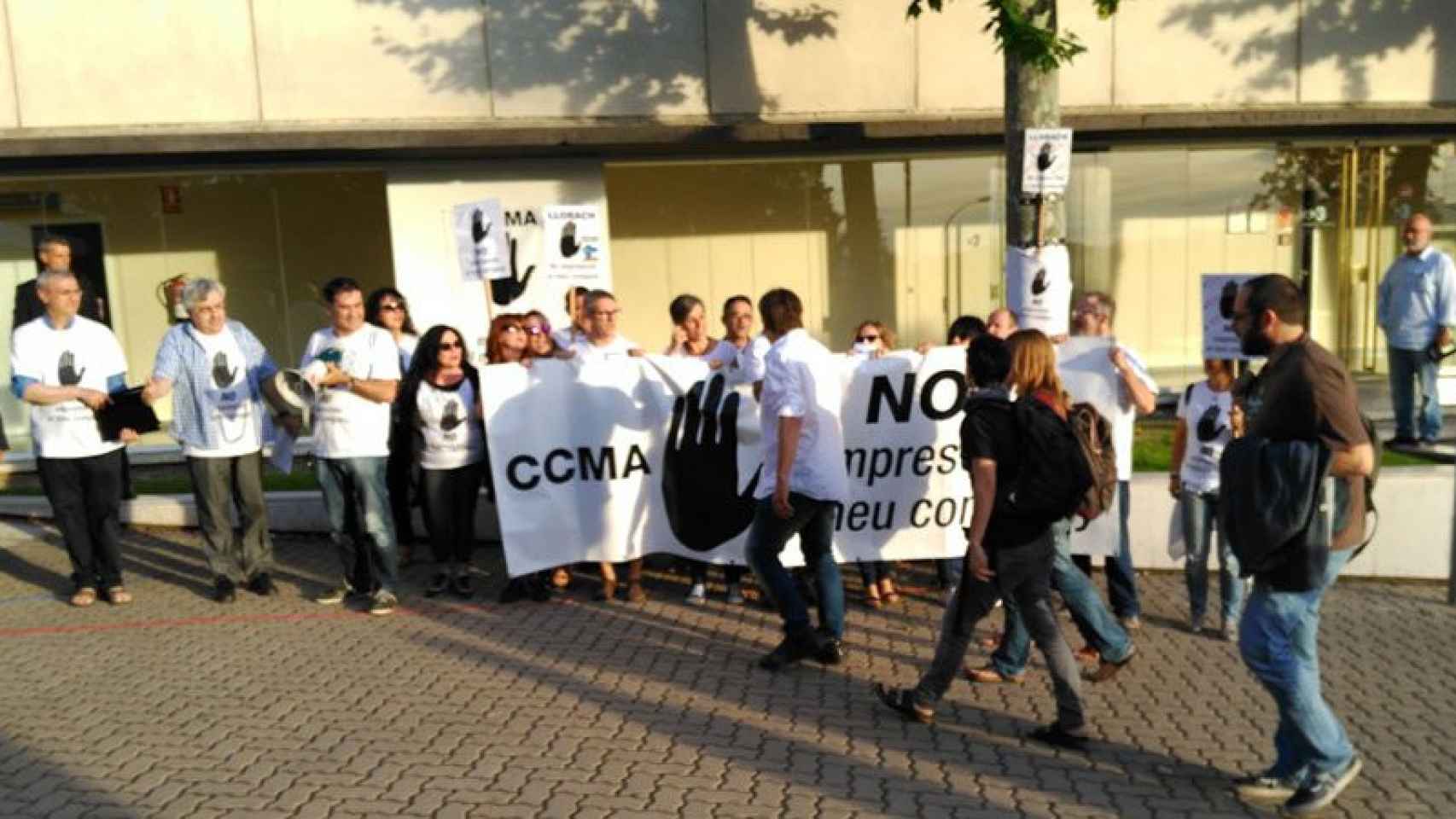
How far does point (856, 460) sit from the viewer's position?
23.2 feet

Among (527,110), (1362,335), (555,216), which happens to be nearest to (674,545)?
(555,216)

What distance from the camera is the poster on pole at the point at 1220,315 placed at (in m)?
6.57

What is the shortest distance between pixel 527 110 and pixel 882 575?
706 cm

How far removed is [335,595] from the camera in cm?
727

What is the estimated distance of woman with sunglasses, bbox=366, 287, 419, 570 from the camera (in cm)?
773

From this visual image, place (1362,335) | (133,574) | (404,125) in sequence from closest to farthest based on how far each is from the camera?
(133,574)
(404,125)
(1362,335)

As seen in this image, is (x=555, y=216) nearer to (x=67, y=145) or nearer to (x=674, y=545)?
(x=674, y=545)

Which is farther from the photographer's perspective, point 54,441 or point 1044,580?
point 54,441

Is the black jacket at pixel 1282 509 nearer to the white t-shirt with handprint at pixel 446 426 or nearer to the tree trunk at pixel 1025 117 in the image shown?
the white t-shirt with handprint at pixel 446 426

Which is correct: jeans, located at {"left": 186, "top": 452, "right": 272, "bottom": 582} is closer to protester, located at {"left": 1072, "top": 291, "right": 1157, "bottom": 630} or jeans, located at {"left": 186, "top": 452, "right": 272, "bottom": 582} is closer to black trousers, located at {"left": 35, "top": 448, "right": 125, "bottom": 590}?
black trousers, located at {"left": 35, "top": 448, "right": 125, "bottom": 590}

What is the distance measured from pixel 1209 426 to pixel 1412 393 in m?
4.84

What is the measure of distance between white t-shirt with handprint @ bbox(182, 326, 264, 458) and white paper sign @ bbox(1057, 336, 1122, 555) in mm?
4952

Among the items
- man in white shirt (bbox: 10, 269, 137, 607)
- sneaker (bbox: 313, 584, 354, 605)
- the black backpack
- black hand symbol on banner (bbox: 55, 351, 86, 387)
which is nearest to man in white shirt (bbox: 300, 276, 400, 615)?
sneaker (bbox: 313, 584, 354, 605)

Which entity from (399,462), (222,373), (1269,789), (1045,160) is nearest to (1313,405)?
(1269,789)
